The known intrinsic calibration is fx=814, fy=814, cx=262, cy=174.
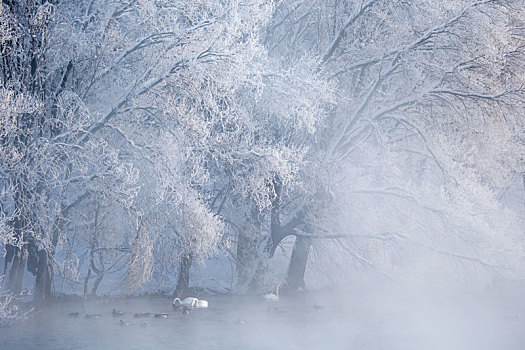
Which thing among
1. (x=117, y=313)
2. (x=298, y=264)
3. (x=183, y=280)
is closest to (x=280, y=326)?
(x=117, y=313)

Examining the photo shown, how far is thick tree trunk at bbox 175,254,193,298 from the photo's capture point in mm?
20184

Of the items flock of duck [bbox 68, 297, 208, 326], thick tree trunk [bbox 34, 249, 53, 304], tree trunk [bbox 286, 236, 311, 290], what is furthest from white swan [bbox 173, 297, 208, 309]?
tree trunk [bbox 286, 236, 311, 290]

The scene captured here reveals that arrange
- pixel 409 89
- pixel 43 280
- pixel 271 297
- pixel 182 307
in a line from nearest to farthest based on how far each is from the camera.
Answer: pixel 43 280 < pixel 182 307 < pixel 409 89 < pixel 271 297

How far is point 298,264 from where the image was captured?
917 inches

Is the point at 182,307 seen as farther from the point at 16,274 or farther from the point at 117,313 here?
the point at 16,274

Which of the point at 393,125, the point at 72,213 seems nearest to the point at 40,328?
the point at 72,213

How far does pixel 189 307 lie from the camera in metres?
19.4

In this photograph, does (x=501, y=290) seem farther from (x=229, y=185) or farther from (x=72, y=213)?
(x=72, y=213)

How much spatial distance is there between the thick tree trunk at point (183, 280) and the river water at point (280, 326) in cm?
41

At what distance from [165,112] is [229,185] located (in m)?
4.27

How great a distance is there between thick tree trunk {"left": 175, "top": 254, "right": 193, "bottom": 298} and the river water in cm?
41

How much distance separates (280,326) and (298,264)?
6207 mm

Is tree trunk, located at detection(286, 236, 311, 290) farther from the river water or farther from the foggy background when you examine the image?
the river water

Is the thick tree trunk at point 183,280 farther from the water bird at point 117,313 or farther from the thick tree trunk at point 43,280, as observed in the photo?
the thick tree trunk at point 43,280
